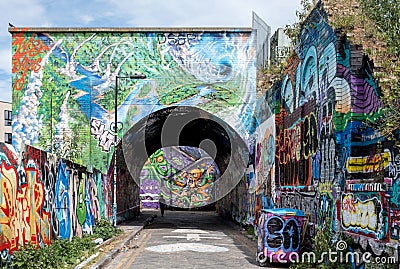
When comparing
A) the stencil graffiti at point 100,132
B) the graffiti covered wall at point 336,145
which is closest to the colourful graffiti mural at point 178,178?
the stencil graffiti at point 100,132

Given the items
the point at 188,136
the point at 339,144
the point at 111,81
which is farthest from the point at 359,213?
the point at 188,136

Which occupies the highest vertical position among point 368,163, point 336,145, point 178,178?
point 336,145

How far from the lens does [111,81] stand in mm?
26656

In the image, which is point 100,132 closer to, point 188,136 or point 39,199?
point 39,199

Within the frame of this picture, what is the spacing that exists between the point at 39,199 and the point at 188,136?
2820 centimetres

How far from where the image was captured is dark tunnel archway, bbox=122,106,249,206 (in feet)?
93.5

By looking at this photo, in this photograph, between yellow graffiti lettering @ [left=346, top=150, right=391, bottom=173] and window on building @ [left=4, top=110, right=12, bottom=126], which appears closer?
yellow graffiti lettering @ [left=346, top=150, right=391, bottom=173]

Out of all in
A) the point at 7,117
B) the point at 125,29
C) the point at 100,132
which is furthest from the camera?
the point at 7,117

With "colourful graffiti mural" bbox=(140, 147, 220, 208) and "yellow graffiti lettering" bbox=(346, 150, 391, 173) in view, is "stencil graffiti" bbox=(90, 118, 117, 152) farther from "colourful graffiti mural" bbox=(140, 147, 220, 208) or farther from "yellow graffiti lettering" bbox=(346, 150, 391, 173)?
"colourful graffiti mural" bbox=(140, 147, 220, 208)

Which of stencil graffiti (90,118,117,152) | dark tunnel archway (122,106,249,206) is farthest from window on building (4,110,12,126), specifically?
stencil graffiti (90,118,117,152)

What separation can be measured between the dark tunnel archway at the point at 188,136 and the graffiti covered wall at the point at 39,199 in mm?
9665

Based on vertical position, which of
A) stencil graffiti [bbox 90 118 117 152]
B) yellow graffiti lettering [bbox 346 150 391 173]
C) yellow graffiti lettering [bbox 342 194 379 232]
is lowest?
yellow graffiti lettering [bbox 342 194 379 232]

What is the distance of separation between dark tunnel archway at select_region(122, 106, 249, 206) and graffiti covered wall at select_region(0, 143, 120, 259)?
966 cm

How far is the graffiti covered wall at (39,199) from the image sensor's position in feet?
33.9
